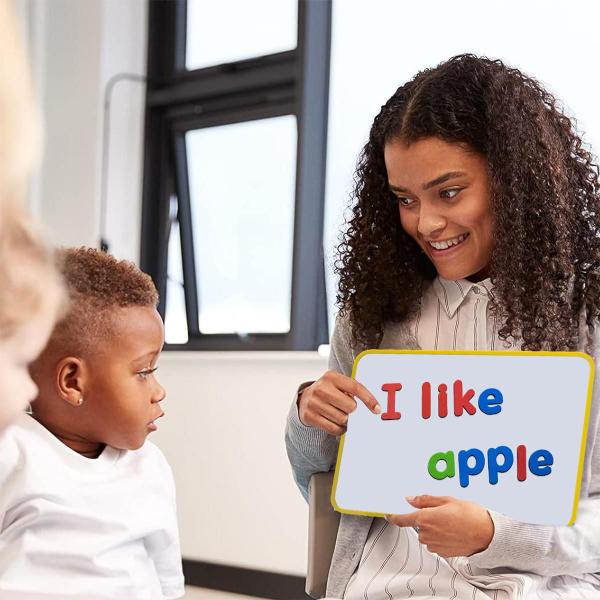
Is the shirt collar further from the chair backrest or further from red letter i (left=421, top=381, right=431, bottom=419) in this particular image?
the chair backrest

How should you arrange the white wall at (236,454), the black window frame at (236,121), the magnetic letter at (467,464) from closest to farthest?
the magnetic letter at (467,464)
the white wall at (236,454)
the black window frame at (236,121)

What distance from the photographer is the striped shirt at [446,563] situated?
1.30 meters

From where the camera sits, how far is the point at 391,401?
1.38 metres

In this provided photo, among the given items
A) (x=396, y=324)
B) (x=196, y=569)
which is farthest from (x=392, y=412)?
(x=196, y=569)

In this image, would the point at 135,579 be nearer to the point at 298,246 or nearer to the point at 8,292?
the point at 8,292

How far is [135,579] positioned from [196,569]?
247 centimetres

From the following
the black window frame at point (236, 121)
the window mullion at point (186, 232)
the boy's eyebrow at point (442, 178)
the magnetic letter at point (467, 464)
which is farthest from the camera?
the window mullion at point (186, 232)

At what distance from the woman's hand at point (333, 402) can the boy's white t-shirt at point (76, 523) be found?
0.25 meters

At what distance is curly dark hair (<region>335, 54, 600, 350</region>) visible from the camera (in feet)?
4.58

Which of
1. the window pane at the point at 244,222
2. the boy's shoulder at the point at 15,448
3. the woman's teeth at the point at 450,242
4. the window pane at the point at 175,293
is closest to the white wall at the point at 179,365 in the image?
the window pane at the point at 175,293

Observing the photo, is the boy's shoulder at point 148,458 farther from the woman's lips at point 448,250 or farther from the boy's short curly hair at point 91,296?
the woman's lips at point 448,250

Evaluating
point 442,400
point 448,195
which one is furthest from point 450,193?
point 442,400

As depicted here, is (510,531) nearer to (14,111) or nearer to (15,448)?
(15,448)

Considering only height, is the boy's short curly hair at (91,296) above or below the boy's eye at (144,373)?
above
